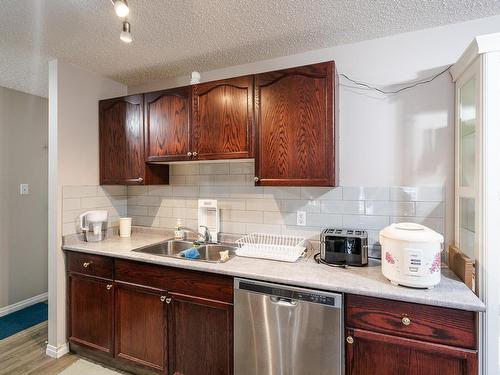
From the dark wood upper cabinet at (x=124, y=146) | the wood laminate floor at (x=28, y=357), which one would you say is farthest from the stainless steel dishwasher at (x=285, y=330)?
the wood laminate floor at (x=28, y=357)

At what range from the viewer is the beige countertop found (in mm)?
1257

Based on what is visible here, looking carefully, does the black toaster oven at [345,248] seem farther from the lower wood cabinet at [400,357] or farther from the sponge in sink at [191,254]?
the sponge in sink at [191,254]

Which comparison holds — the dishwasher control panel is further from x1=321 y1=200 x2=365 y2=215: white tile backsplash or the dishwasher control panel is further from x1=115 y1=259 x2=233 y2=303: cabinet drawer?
x1=321 y1=200 x2=365 y2=215: white tile backsplash

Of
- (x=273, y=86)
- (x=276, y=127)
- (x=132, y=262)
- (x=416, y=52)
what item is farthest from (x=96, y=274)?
(x=416, y=52)

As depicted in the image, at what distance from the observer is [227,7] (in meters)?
1.55

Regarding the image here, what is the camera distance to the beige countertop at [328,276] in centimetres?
126

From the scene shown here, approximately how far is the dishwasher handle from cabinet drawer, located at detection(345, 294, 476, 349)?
27cm

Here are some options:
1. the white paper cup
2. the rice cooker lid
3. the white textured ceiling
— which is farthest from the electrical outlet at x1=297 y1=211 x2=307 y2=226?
the white paper cup

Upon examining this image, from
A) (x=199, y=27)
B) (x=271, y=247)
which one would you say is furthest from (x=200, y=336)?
(x=199, y=27)

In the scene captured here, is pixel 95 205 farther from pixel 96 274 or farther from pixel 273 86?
pixel 273 86

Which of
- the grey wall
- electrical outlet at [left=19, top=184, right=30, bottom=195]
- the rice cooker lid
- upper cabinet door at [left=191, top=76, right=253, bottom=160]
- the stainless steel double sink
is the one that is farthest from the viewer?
electrical outlet at [left=19, top=184, right=30, bottom=195]

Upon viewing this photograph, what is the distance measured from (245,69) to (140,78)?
1040 mm

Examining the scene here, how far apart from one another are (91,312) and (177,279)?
35.3 inches

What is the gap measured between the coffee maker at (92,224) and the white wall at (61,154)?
0.17 metres
